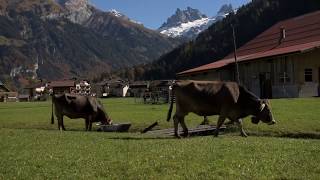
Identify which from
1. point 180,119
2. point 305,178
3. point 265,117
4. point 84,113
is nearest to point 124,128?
point 84,113

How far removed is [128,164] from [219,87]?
874 centimetres

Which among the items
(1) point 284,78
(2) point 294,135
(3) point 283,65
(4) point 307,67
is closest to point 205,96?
(2) point 294,135

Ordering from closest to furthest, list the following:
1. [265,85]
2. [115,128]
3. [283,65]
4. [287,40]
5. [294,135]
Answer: [294,135] → [115,128] → [283,65] → [265,85] → [287,40]

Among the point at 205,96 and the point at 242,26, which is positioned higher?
the point at 242,26

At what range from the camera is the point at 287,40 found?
6531 cm

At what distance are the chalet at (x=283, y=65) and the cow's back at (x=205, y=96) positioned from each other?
3323cm

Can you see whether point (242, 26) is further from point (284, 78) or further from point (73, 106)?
point (73, 106)

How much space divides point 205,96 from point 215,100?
0.39 meters

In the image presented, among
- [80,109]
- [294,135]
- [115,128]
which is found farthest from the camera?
[80,109]

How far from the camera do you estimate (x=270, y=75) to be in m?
58.7

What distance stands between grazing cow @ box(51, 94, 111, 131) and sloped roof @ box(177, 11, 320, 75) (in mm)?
28599

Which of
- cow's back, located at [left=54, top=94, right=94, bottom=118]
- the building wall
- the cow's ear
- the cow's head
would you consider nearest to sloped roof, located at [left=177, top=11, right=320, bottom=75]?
the building wall

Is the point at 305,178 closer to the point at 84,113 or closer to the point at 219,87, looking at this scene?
the point at 219,87

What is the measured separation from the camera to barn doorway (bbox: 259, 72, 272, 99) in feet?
195
